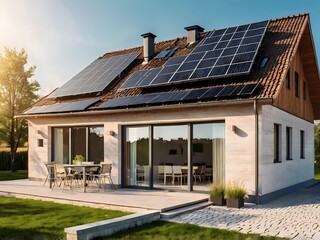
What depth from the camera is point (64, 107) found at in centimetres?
1744

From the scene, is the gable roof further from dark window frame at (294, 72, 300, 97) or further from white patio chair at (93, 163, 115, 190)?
white patio chair at (93, 163, 115, 190)

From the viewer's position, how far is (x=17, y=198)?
13547mm

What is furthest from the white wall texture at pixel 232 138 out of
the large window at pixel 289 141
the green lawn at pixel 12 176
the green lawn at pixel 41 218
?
the green lawn at pixel 41 218

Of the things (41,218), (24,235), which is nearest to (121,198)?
(41,218)

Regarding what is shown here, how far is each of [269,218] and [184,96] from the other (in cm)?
552

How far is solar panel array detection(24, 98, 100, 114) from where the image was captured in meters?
16.4

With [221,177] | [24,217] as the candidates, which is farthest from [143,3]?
[24,217]

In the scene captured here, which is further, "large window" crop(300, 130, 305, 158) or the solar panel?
"large window" crop(300, 130, 305, 158)

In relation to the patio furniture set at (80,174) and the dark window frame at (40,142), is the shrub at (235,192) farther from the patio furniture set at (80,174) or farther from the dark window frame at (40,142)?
the dark window frame at (40,142)

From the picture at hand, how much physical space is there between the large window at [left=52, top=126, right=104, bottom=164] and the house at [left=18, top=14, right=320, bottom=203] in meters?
0.05

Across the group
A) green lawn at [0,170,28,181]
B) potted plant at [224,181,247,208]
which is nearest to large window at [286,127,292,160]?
potted plant at [224,181,247,208]

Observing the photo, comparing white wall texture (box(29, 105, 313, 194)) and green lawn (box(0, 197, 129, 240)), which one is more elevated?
white wall texture (box(29, 105, 313, 194))

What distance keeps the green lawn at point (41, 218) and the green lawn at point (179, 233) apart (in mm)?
1379

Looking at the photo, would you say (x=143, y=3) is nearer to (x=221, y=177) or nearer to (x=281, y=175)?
(x=221, y=177)
